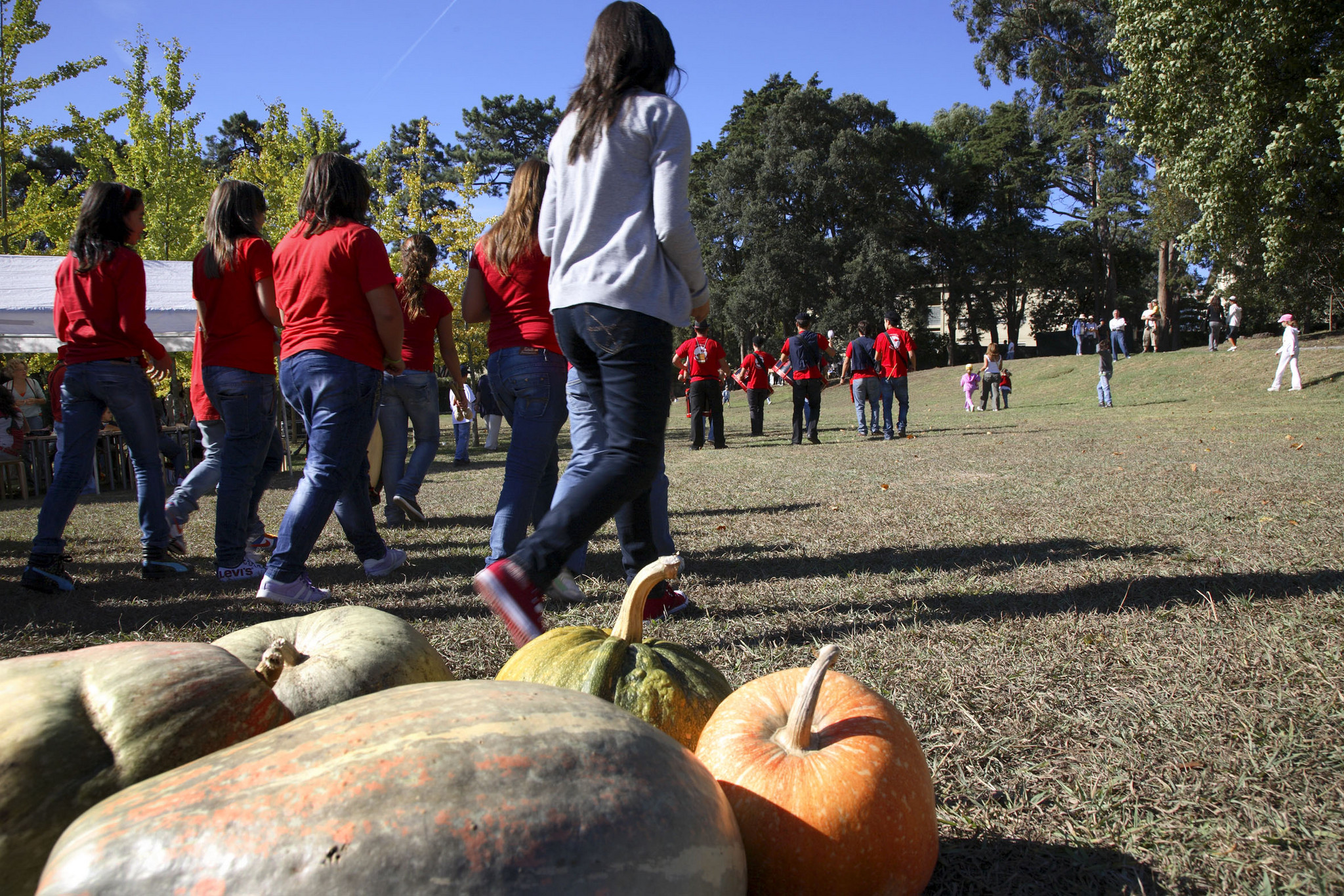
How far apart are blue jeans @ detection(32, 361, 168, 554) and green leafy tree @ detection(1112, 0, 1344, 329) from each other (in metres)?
20.9

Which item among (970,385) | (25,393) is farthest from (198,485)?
(970,385)

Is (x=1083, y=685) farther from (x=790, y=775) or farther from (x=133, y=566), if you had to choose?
(x=133, y=566)

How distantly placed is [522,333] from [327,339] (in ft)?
2.87

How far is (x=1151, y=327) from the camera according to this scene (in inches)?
1329

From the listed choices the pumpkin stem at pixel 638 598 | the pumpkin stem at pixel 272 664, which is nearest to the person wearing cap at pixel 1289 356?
the pumpkin stem at pixel 638 598

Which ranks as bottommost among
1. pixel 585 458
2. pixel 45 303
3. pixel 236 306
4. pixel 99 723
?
pixel 99 723

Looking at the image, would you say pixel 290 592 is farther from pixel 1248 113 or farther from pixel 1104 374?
pixel 1248 113

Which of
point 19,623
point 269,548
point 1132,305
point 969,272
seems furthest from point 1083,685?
point 1132,305

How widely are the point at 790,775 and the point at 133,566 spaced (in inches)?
211

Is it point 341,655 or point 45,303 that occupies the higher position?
point 45,303

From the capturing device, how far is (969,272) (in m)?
50.2

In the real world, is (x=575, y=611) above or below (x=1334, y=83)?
below

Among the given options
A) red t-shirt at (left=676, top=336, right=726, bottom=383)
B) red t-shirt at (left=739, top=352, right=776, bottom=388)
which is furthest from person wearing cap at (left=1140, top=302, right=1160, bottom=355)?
red t-shirt at (left=676, top=336, right=726, bottom=383)

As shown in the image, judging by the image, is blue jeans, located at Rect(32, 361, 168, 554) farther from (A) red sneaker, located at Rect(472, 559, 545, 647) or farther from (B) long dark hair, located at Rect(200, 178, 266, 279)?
(A) red sneaker, located at Rect(472, 559, 545, 647)
